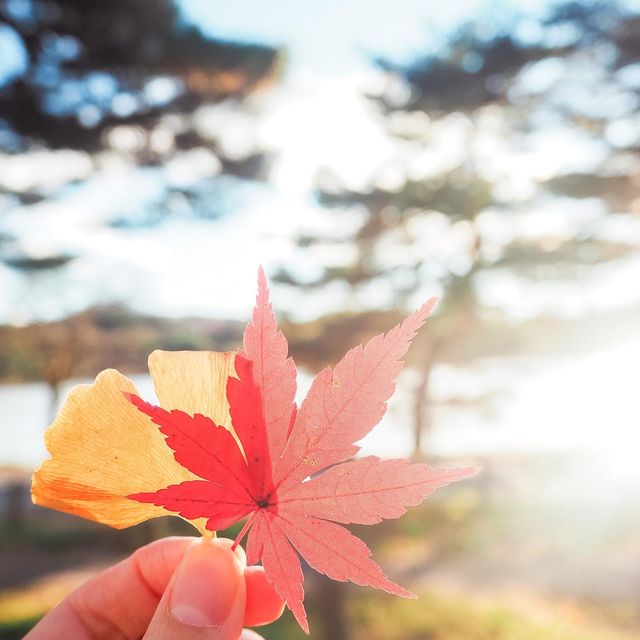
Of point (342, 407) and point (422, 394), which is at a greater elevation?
point (422, 394)

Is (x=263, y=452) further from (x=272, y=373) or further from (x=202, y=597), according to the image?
(x=202, y=597)

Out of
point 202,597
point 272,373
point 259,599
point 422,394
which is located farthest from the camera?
point 422,394

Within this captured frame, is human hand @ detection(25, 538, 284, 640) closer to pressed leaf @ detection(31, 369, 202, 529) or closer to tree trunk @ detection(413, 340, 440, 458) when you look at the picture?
pressed leaf @ detection(31, 369, 202, 529)

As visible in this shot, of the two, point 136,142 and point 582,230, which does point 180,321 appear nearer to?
point 136,142

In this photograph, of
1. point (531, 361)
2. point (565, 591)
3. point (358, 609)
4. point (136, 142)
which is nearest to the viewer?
point (358, 609)

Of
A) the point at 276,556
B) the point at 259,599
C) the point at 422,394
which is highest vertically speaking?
the point at 422,394

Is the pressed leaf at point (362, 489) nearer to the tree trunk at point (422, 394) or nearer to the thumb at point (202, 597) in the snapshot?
the thumb at point (202, 597)

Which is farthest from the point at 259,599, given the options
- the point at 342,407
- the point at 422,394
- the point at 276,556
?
the point at 422,394

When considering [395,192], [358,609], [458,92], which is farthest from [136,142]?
[358,609]
